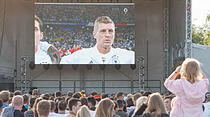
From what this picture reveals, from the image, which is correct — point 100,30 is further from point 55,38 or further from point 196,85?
point 196,85

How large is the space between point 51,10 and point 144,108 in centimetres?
1472

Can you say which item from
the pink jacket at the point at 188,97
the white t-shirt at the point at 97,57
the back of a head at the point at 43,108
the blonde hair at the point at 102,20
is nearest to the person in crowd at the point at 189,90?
the pink jacket at the point at 188,97

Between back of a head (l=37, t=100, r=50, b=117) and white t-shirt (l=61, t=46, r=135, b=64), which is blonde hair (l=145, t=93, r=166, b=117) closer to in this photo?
back of a head (l=37, t=100, r=50, b=117)

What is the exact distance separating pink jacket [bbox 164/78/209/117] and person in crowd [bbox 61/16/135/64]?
1465 centimetres

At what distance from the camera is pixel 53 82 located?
20.7 meters

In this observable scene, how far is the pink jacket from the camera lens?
12.3ft

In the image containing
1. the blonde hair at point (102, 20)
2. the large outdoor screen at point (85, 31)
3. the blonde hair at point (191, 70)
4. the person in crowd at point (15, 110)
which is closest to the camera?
the blonde hair at point (191, 70)

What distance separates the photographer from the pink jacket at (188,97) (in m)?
3.74

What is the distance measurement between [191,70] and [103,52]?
586 inches

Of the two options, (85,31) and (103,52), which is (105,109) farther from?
(85,31)

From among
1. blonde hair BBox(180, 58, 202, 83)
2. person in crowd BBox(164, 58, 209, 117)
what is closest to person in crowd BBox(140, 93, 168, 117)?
person in crowd BBox(164, 58, 209, 117)

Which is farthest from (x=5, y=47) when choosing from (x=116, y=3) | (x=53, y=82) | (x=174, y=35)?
(x=174, y=35)

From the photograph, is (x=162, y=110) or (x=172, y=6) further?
(x=172, y=6)

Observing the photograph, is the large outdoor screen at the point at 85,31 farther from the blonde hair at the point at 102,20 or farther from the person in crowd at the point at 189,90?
the person in crowd at the point at 189,90
